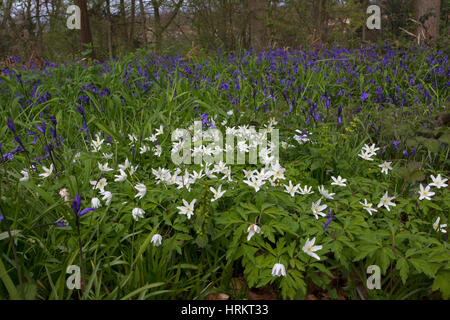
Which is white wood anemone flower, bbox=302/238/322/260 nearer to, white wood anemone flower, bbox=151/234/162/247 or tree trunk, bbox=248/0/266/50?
white wood anemone flower, bbox=151/234/162/247

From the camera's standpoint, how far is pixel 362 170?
232 cm

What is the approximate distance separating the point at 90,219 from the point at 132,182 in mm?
432

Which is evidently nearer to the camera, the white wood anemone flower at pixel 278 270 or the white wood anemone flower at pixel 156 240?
the white wood anemone flower at pixel 278 270

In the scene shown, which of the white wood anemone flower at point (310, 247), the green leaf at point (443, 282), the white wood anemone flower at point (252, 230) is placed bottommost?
the green leaf at point (443, 282)

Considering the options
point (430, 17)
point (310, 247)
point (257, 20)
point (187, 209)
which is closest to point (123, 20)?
point (257, 20)

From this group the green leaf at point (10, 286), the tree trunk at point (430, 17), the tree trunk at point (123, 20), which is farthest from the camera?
the tree trunk at point (123, 20)

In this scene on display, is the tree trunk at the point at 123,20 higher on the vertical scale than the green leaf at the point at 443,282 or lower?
higher

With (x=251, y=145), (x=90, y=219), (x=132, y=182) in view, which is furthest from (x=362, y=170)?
(x=90, y=219)

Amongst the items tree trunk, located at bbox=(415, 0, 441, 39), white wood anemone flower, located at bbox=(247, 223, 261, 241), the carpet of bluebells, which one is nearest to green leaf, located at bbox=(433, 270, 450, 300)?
the carpet of bluebells

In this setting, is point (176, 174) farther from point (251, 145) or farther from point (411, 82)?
point (411, 82)

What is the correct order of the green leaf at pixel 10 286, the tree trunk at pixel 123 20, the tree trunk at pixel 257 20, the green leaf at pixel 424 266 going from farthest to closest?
1. the tree trunk at pixel 123 20
2. the tree trunk at pixel 257 20
3. the green leaf at pixel 424 266
4. the green leaf at pixel 10 286

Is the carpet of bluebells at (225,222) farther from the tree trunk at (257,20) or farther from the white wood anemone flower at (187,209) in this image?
the tree trunk at (257,20)

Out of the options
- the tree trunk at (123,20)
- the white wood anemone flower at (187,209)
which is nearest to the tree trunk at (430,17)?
the white wood anemone flower at (187,209)

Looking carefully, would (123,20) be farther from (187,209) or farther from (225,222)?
(225,222)
